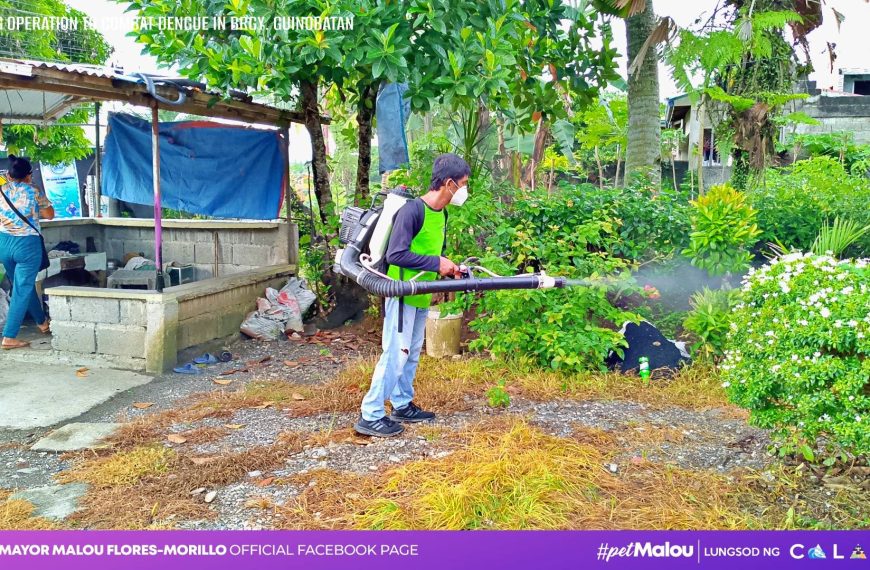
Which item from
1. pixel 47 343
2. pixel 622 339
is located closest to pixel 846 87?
pixel 622 339

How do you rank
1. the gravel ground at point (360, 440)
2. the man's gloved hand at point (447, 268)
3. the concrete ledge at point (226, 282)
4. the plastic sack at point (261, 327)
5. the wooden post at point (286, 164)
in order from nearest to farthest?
the gravel ground at point (360, 440) < the man's gloved hand at point (447, 268) < the concrete ledge at point (226, 282) < the plastic sack at point (261, 327) < the wooden post at point (286, 164)

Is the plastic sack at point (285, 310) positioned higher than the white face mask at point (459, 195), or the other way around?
the white face mask at point (459, 195)

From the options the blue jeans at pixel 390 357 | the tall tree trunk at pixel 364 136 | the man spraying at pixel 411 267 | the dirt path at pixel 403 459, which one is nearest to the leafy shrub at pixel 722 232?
the dirt path at pixel 403 459

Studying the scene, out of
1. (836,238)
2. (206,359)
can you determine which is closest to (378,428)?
(206,359)

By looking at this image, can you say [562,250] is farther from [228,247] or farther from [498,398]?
[228,247]

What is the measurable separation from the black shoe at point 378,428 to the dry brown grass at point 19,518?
182cm

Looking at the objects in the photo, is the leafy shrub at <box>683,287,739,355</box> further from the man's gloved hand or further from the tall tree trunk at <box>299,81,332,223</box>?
→ the tall tree trunk at <box>299,81,332,223</box>

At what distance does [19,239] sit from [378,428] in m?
4.65

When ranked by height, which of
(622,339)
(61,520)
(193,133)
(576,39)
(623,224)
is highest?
(576,39)

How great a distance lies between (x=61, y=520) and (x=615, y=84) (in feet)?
22.2

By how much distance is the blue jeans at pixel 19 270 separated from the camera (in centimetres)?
705

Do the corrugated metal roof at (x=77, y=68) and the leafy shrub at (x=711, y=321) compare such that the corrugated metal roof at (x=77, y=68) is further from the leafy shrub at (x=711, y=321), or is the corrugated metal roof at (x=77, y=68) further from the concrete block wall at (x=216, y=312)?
the leafy shrub at (x=711, y=321)

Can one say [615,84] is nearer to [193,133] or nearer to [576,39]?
[576,39]

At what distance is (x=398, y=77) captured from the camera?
5.89 meters
